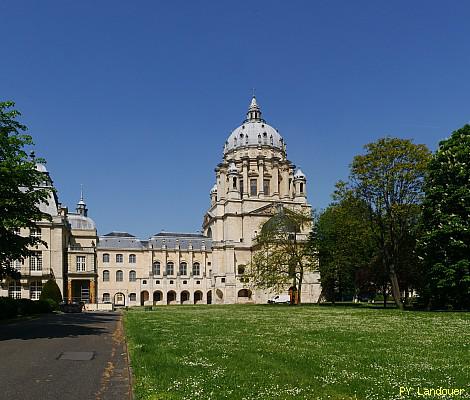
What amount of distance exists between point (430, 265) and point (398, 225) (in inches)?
276

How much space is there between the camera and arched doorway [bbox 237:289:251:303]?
92.0 m

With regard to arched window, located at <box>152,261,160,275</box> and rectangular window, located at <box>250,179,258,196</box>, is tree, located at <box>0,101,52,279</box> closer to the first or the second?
arched window, located at <box>152,261,160,275</box>

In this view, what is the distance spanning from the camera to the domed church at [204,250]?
90.9 metres

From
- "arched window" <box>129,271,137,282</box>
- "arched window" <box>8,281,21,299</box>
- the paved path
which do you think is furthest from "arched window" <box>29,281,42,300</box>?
the paved path

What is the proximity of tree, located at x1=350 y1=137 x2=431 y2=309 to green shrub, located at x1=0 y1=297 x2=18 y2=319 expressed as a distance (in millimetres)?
29644

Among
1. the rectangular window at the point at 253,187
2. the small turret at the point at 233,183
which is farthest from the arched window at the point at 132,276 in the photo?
the rectangular window at the point at 253,187

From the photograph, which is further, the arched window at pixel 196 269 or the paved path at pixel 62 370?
the arched window at pixel 196 269

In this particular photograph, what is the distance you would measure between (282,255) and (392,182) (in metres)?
21.7

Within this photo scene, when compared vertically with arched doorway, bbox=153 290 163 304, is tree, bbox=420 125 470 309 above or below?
above

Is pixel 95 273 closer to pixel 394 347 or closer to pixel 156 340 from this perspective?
pixel 156 340

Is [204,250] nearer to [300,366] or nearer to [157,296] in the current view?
[157,296]

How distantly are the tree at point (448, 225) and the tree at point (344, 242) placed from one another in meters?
7.87

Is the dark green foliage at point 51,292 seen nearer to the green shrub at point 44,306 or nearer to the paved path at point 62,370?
the green shrub at point 44,306

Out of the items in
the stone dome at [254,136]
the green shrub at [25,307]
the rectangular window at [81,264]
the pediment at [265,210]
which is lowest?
the green shrub at [25,307]
